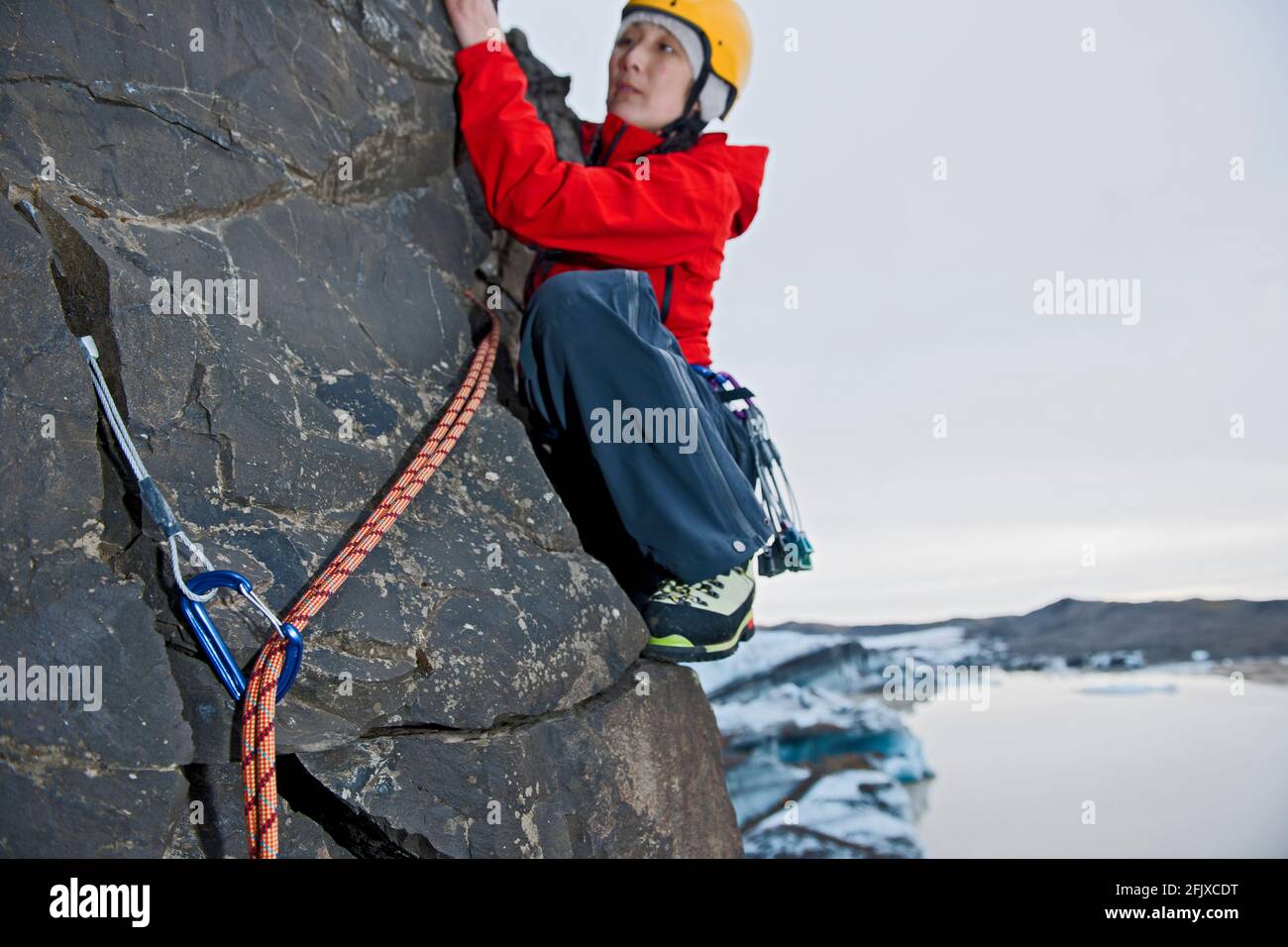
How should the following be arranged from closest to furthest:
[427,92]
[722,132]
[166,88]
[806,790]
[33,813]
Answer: [33,813]
[166,88]
[427,92]
[722,132]
[806,790]

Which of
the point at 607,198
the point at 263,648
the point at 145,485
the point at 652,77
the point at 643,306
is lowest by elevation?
the point at 263,648

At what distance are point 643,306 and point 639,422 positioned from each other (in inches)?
10.7

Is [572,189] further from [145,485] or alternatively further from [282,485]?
[145,485]

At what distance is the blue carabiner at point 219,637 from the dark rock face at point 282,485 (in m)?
0.03

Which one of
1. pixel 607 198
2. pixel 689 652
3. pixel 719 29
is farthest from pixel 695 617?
pixel 719 29

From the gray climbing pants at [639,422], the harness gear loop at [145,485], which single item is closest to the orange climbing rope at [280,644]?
the harness gear loop at [145,485]

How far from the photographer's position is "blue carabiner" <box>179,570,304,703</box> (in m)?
1.72

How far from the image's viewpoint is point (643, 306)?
96.4 inches

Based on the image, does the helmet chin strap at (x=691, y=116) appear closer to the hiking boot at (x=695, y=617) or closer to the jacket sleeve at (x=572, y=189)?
the jacket sleeve at (x=572, y=189)

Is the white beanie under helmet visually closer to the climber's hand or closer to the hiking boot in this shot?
the climber's hand

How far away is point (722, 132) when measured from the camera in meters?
2.85
